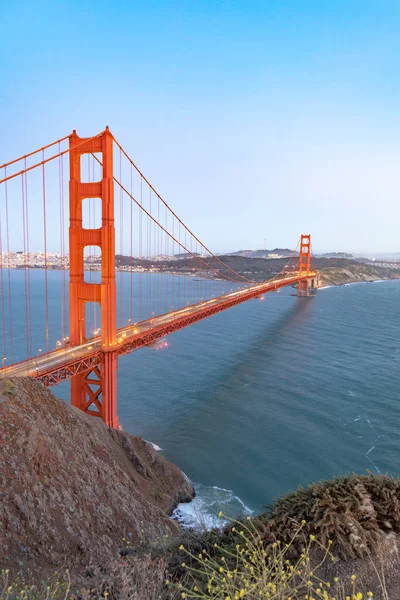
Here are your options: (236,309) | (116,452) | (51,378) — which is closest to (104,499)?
(116,452)

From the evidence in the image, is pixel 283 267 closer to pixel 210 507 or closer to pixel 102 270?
pixel 102 270

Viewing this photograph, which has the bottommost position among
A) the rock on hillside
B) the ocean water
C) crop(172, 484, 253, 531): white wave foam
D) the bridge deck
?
crop(172, 484, 253, 531): white wave foam

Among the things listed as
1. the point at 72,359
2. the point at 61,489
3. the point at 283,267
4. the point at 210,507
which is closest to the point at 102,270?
the point at 72,359

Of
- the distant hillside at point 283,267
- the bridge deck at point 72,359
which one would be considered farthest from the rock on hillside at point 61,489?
the distant hillside at point 283,267

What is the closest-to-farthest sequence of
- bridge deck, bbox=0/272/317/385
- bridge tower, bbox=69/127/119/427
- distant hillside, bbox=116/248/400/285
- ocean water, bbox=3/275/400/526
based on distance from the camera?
bridge deck, bbox=0/272/317/385 → ocean water, bbox=3/275/400/526 → bridge tower, bbox=69/127/119/427 → distant hillside, bbox=116/248/400/285

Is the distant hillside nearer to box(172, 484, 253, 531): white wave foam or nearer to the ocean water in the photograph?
the ocean water

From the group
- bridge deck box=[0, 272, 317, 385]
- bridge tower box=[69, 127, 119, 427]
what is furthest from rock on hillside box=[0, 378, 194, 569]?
bridge tower box=[69, 127, 119, 427]
